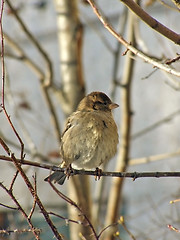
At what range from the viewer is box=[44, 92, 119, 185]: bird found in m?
3.24

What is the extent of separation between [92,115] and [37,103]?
11.1 ft

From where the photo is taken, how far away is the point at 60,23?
4398 millimetres

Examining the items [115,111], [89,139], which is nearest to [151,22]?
[89,139]

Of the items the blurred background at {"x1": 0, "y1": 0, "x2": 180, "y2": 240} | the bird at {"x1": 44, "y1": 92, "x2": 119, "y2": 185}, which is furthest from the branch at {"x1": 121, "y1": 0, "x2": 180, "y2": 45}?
the blurred background at {"x1": 0, "y1": 0, "x2": 180, "y2": 240}

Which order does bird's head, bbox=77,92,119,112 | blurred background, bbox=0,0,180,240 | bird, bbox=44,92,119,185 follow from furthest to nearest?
1. blurred background, bbox=0,0,180,240
2. bird's head, bbox=77,92,119,112
3. bird, bbox=44,92,119,185

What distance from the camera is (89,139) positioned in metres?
3.23

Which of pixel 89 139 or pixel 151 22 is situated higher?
pixel 89 139

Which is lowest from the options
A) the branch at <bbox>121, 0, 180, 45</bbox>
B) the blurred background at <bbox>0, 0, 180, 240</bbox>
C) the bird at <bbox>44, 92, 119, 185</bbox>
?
the branch at <bbox>121, 0, 180, 45</bbox>

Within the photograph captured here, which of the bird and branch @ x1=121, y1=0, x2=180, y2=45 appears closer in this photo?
branch @ x1=121, y1=0, x2=180, y2=45

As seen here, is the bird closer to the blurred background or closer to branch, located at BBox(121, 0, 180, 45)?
branch, located at BBox(121, 0, 180, 45)

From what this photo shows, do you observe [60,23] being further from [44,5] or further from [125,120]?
→ [44,5]

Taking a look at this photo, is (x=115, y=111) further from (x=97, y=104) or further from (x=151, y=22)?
(x=151, y=22)

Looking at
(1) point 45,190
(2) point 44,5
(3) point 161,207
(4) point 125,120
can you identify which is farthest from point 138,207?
(2) point 44,5

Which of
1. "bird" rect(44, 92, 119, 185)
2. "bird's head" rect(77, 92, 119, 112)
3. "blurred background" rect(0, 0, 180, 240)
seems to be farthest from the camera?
"blurred background" rect(0, 0, 180, 240)
